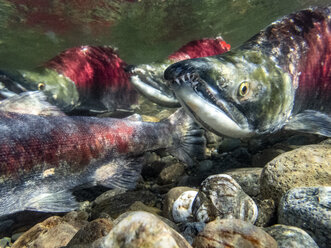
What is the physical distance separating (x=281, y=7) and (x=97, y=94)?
1134 cm

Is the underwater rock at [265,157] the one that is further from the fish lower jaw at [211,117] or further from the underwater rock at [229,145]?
the fish lower jaw at [211,117]

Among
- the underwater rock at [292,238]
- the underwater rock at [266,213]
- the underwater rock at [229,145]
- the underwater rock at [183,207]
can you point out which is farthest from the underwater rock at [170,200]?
the underwater rock at [229,145]

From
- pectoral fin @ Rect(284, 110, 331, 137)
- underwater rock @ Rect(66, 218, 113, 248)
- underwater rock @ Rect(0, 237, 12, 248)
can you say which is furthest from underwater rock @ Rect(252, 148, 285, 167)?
underwater rock @ Rect(0, 237, 12, 248)

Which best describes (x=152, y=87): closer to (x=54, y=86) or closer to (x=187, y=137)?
(x=187, y=137)

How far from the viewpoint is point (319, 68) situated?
355cm

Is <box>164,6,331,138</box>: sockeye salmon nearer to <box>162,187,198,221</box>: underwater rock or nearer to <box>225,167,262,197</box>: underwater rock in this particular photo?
<box>225,167,262,197</box>: underwater rock

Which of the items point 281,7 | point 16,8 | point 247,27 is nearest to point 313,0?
point 281,7

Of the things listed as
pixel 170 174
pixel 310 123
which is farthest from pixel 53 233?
pixel 310 123

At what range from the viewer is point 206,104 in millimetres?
2422

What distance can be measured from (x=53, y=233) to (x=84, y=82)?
5194 millimetres

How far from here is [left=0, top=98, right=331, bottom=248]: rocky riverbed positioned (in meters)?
1.51

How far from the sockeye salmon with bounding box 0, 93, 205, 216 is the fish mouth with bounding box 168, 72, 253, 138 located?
126 cm

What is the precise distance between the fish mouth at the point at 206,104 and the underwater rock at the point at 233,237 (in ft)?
3.80

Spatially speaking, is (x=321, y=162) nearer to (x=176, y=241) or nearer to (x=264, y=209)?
(x=264, y=209)
